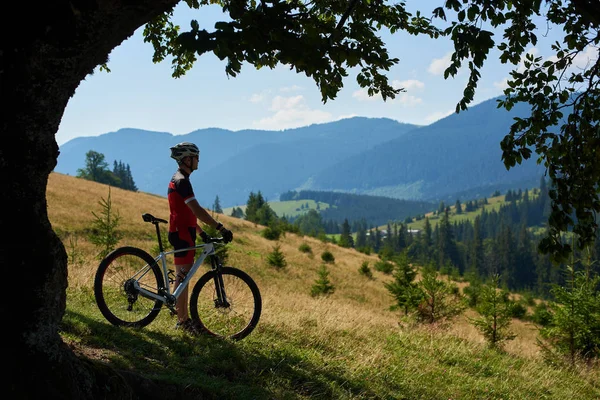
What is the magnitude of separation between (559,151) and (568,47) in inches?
63.4

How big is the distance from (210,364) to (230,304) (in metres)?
1.40

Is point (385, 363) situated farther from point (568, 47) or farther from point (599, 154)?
point (568, 47)

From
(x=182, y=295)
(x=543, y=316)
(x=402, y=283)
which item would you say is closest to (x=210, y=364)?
(x=182, y=295)

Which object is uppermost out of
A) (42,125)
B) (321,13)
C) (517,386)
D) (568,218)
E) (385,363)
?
(321,13)

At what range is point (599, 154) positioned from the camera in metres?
5.42

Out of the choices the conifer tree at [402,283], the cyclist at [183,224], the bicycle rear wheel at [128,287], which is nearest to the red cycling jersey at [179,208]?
the cyclist at [183,224]

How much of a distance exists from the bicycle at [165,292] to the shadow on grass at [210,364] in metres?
0.31

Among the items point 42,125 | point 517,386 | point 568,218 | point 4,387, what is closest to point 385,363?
point 517,386

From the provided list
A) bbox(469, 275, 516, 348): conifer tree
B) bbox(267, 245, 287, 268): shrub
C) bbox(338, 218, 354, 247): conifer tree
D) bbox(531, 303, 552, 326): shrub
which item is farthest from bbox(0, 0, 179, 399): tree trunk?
bbox(338, 218, 354, 247): conifer tree

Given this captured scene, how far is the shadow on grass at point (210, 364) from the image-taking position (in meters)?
5.11

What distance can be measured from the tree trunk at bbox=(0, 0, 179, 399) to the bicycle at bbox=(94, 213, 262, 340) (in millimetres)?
2863

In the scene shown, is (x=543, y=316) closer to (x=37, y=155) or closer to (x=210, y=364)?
(x=210, y=364)

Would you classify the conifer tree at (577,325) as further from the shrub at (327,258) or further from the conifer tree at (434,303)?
the shrub at (327,258)

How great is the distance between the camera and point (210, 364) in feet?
18.8
